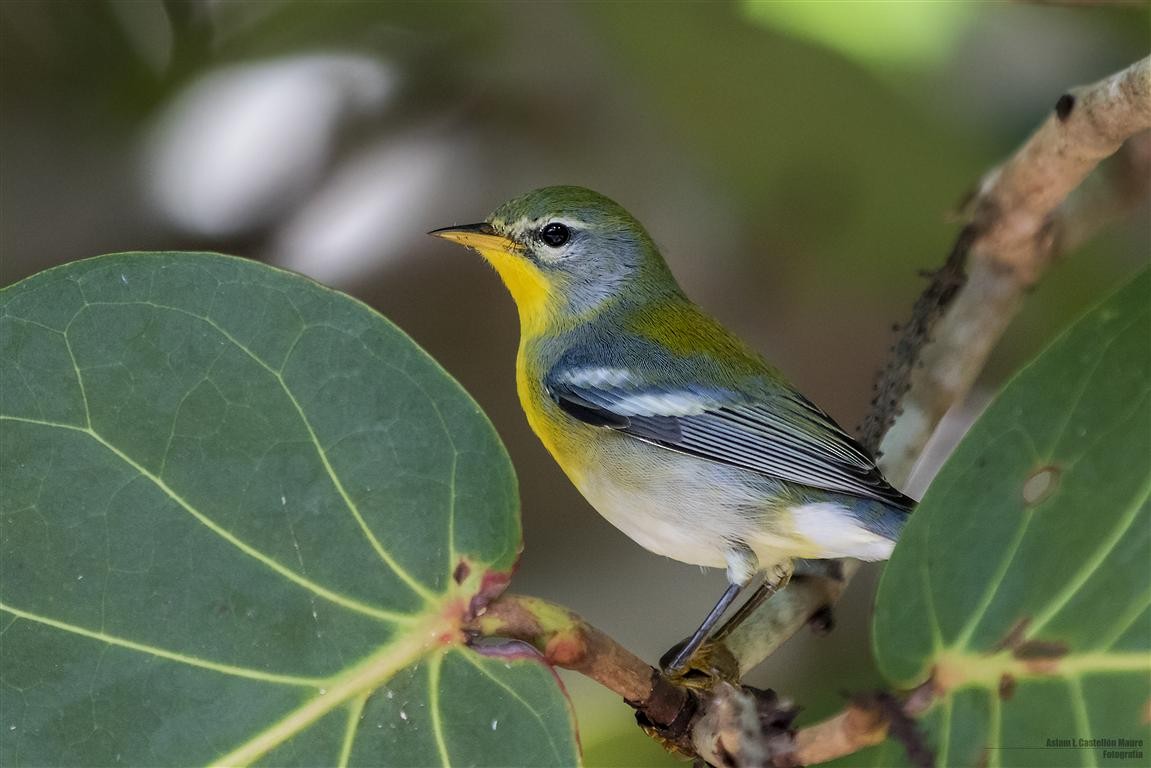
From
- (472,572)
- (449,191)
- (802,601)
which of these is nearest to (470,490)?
(472,572)

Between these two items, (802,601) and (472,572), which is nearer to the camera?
(472,572)

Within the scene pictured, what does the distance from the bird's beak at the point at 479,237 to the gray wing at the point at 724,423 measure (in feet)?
1.22

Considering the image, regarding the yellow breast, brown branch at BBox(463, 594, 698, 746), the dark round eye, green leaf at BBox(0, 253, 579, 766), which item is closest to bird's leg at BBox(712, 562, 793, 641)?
the yellow breast

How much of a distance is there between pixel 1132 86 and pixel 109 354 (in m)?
1.63

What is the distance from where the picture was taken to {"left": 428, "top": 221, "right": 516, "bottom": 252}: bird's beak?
8.40 ft

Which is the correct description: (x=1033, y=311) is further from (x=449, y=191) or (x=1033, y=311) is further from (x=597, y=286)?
(x=449, y=191)

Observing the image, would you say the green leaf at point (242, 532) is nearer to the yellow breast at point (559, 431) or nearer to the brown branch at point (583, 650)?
the brown branch at point (583, 650)

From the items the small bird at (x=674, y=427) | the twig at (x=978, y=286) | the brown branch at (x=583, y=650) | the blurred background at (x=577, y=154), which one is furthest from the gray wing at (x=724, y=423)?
the blurred background at (x=577, y=154)

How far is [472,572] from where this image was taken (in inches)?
A: 63.9

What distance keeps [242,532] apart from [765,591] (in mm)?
1109

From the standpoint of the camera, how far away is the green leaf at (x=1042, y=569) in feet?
4.49

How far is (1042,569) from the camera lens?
1412 mm

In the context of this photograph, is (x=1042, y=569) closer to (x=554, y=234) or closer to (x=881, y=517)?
(x=881, y=517)

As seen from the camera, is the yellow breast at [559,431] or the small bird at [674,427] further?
the yellow breast at [559,431]
